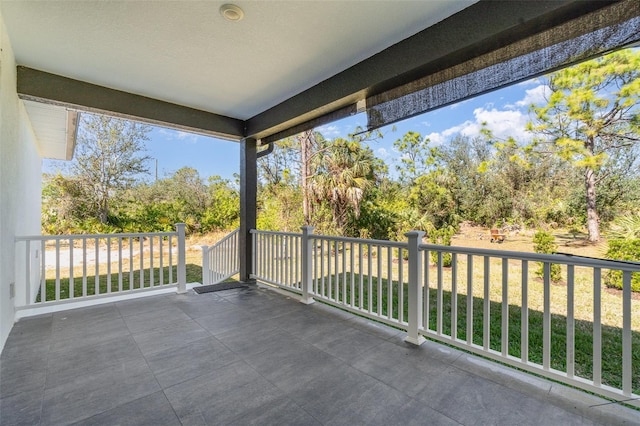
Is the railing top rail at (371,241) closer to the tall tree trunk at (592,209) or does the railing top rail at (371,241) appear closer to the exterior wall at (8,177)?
the exterior wall at (8,177)

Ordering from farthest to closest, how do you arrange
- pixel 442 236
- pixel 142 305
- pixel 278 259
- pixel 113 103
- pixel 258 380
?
pixel 442 236 < pixel 278 259 < pixel 142 305 < pixel 113 103 < pixel 258 380

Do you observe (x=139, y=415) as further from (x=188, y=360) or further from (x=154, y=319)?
(x=154, y=319)

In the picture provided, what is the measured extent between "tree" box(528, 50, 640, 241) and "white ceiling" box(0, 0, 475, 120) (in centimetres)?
527

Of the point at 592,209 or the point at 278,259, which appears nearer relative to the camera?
the point at 278,259

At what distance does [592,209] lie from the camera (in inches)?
228

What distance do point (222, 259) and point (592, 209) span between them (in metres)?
7.55

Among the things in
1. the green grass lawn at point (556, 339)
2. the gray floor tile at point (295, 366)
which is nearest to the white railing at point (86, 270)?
the gray floor tile at point (295, 366)

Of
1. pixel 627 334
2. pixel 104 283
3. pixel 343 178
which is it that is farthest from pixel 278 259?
pixel 343 178

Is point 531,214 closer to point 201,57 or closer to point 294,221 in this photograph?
point 294,221

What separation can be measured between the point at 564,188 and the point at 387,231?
430 cm

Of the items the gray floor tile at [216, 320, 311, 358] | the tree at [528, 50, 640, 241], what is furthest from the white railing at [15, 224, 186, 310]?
the tree at [528, 50, 640, 241]

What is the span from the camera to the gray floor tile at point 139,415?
1540 millimetres

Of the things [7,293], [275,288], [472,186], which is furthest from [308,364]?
[472,186]

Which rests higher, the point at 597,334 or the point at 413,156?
the point at 413,156
